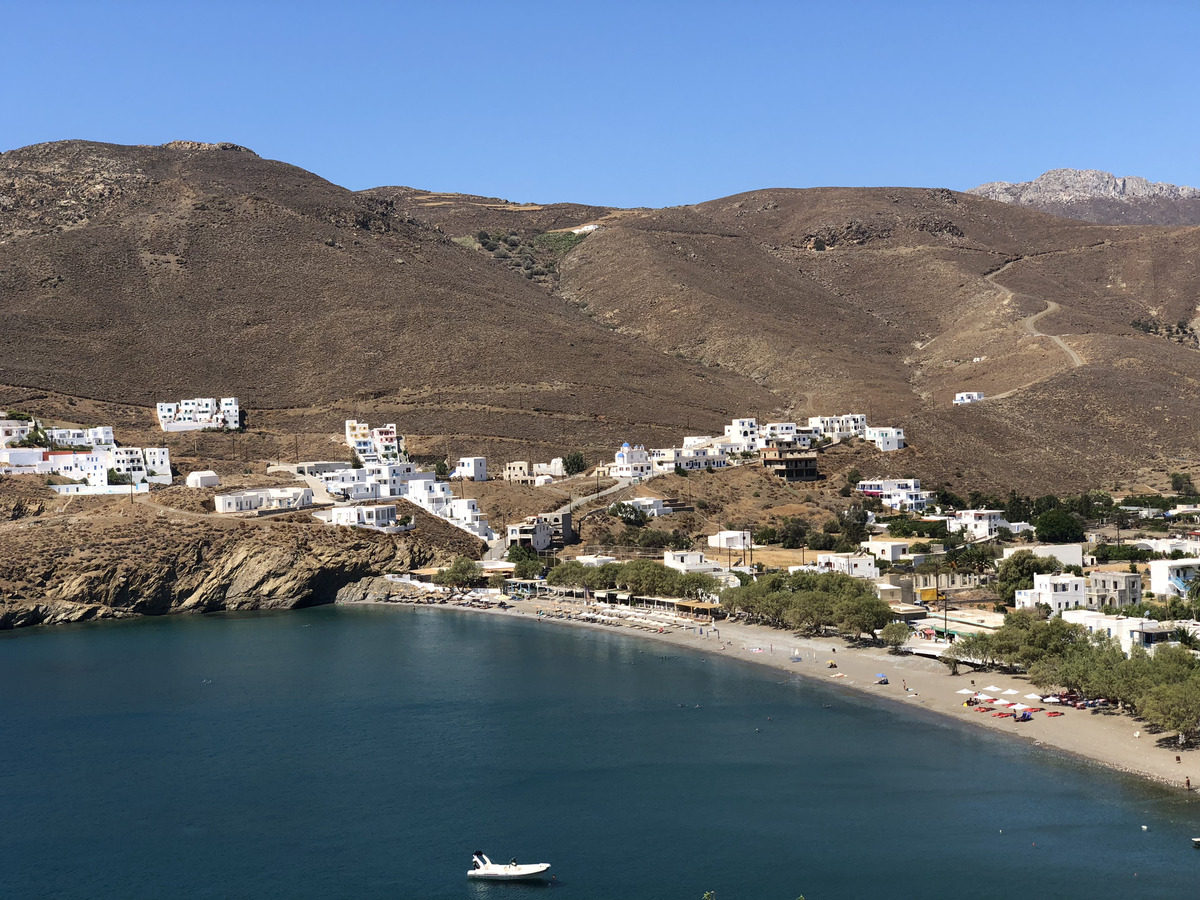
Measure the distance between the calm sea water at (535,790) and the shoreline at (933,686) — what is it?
944mm

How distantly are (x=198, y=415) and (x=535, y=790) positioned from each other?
68.4 metres

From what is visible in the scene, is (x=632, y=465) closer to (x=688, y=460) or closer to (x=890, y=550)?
(x=688, y=460)

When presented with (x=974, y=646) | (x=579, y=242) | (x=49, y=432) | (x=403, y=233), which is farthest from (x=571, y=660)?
(x=579, y=242)

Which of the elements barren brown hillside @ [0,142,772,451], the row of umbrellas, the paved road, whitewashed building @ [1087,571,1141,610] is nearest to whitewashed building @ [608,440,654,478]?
the paved road

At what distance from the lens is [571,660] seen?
191 ft

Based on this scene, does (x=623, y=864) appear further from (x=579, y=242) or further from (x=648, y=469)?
(x=579, y=242)

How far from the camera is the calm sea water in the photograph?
33.8m

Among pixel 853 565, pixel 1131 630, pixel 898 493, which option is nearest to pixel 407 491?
pixel 853 565

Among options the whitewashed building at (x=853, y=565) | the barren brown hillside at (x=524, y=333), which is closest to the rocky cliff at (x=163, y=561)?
the barren brown hillside at (x=524, y=333)

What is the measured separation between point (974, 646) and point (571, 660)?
1695 centimetres

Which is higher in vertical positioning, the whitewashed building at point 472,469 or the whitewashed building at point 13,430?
the whitewashed building at point 13,430

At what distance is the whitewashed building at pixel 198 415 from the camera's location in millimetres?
100500

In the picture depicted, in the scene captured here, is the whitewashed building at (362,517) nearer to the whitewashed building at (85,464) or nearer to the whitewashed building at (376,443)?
the whitewashed building at (85,464)

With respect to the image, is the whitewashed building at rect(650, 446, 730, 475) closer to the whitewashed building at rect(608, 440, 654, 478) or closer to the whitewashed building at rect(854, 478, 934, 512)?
the whitewashed building at rect(608, 440, 654, 478)
